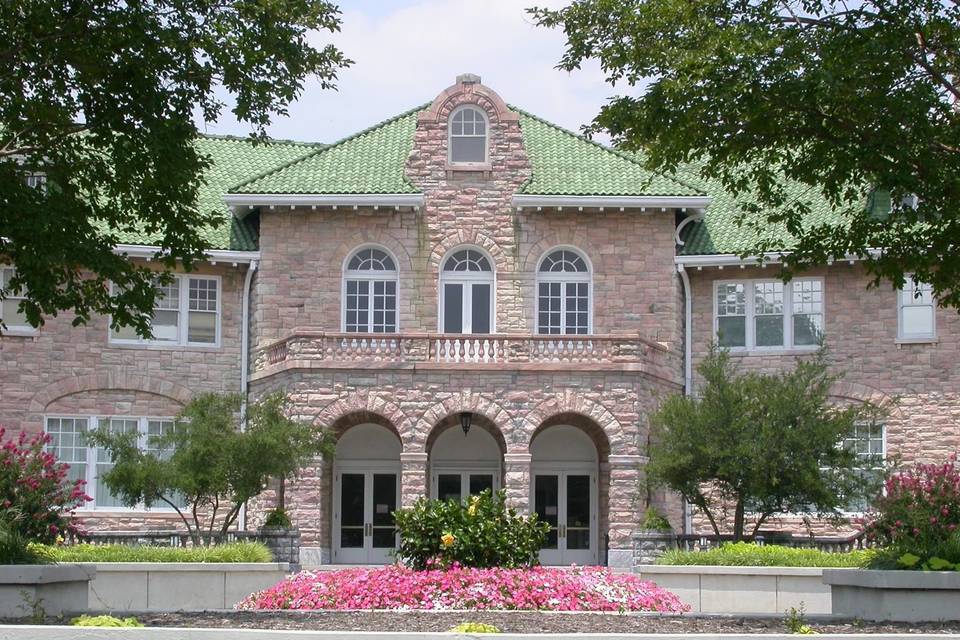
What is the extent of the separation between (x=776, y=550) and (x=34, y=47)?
1440 centimetres

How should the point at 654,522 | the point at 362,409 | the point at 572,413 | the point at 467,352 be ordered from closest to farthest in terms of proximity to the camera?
1. the point at 654,522
2. the point at 362,409
3. the point at 467,352
4. the point at 572,413

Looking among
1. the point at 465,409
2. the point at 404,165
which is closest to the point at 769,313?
the point at 465,409

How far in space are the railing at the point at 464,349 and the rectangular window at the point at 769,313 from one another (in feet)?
11.5

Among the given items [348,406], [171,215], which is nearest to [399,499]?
[348,406]

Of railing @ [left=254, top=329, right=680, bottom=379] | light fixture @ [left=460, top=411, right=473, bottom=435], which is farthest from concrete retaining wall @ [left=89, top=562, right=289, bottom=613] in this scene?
light fixture @ [left=460, top=411, right=473, bottom=435]

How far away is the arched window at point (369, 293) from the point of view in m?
35.2

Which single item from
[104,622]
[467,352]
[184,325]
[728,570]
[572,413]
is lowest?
[728,570]

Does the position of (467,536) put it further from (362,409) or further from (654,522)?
(362,409)

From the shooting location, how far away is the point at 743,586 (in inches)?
954

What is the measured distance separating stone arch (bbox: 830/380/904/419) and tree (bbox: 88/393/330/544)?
41.8ft

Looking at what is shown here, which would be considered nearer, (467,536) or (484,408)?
(467,536)

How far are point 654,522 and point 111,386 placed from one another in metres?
12.9

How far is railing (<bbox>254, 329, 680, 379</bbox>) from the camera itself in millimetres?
33031

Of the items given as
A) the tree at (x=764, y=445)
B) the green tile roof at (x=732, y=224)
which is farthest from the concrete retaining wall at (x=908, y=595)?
the green tile roof at (x=732, y=224)
